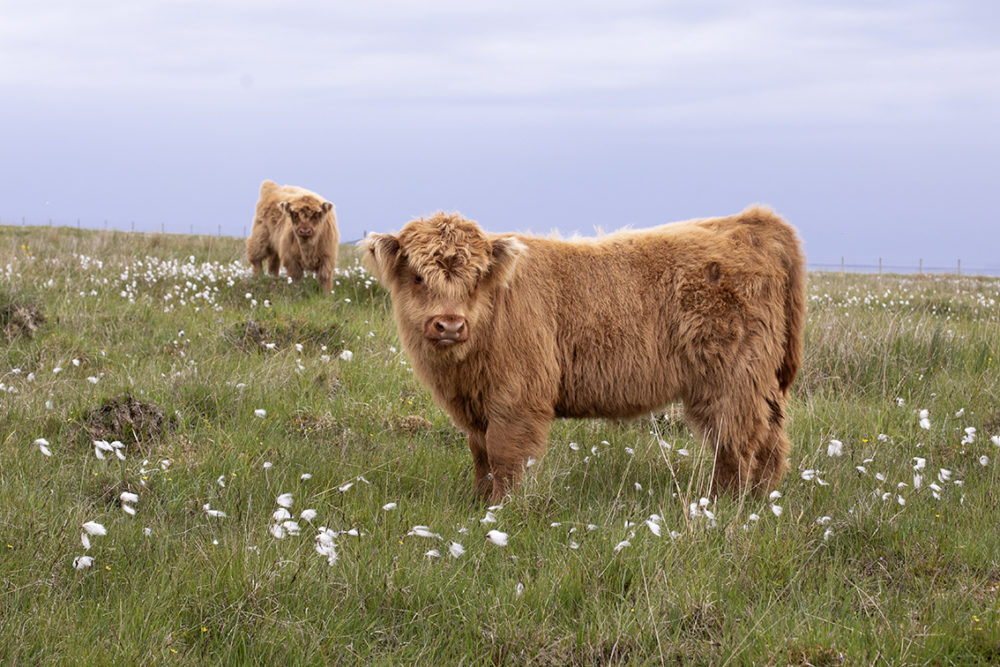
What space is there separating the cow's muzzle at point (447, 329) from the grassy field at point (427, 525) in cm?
97

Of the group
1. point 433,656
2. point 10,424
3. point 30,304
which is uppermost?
point 30,304

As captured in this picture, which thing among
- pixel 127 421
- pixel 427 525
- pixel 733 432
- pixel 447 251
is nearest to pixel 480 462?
pixel 427 525

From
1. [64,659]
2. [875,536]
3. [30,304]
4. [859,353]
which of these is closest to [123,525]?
[64,659]

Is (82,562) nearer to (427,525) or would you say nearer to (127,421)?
(427,525)

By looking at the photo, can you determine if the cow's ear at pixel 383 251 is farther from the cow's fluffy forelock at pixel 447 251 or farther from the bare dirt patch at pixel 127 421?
the bare dirt patch at pixel 127 421

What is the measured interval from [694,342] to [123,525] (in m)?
3.77

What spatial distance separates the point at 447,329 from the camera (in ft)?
16.8

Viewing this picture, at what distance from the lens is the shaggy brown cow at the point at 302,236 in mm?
13789

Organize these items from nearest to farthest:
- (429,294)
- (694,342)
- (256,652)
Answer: (256,652) → (429,294) → (694,342)

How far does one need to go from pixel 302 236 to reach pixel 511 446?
9.29 meters

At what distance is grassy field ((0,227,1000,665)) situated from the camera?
352 cm

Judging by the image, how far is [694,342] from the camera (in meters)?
5.83

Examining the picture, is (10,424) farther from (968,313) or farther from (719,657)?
(968,313)

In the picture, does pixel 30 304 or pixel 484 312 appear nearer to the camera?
pixel 484 312
